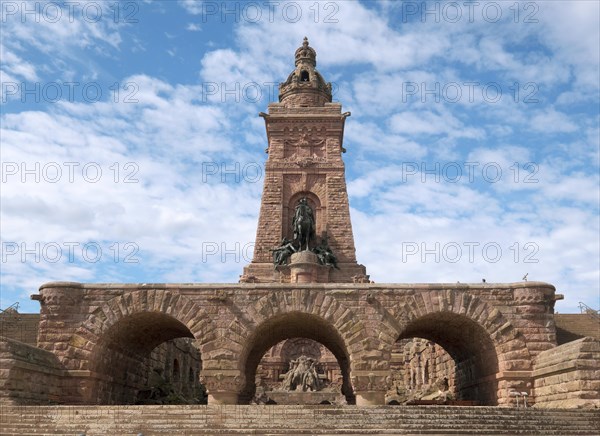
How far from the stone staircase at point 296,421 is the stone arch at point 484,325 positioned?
3.45 m

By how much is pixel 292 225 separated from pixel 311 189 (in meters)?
2.33

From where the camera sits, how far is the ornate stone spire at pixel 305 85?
34.3 metres

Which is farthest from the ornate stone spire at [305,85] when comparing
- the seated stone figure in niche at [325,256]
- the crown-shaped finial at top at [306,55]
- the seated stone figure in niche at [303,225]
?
the seated stone figure in niche at [325,256]

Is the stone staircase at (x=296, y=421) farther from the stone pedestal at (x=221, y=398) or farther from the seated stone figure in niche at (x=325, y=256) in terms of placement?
the seated stone figure in niche at (x=325, y=256)

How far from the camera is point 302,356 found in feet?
88.8

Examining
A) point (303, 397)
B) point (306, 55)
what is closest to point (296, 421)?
point (303, 397)

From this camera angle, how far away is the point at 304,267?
2625cm

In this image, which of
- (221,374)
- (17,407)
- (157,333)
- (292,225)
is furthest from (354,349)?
(292,225)

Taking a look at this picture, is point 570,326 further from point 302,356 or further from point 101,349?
point 101,349

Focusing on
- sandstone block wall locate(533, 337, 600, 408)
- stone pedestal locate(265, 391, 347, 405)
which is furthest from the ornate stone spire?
sandstone block wall locate(533, 337, 600, 408)

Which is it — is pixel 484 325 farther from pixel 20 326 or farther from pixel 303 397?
pixel 20 326

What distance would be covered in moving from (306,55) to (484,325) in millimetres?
23495

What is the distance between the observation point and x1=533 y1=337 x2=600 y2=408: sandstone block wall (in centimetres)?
1538

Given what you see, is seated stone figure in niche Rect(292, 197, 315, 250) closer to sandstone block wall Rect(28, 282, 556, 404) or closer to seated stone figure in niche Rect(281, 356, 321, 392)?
seated stone figure in niche Rect(281, 356, 321, 392)
